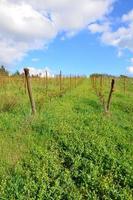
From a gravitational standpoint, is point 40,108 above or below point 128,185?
above

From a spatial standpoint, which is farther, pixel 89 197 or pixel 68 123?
pixel 68 123

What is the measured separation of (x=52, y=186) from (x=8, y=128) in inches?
148

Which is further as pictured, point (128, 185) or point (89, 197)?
point (128, 185)

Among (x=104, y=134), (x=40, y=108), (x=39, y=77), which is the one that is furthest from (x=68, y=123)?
(x=39, y=77)

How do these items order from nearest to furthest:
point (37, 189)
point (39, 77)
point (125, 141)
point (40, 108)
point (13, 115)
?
1. point (37, 189)
2. point (125, 141)
3. point (13, 115)
4. point (40, 108)
5. point (39, 77)

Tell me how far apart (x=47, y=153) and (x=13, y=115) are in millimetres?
4127

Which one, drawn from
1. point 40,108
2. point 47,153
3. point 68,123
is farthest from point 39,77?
point 47,153

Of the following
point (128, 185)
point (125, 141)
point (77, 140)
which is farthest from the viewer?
point (125, 141)

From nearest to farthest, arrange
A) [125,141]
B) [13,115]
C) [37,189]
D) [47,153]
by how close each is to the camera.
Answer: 1. [37,189]
2. [47,153]
3. [125,141]
4. [13,115]

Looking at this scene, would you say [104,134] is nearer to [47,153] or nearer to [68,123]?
[68,123]

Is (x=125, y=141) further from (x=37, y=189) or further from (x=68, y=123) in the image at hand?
(x=37, y=189)

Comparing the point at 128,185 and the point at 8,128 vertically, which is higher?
the point at 8,128

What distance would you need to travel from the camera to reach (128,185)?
8961 millimetres

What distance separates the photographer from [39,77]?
109ft
